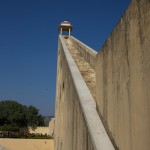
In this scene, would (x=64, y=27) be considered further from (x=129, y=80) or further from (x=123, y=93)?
Answer: (x=129, y=80)

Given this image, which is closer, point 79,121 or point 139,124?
point 139,124

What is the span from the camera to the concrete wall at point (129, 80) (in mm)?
2623

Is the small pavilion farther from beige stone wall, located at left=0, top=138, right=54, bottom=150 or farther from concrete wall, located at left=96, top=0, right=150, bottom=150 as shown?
concrete wall, located at left=96, top=0, right=150, bottom=150

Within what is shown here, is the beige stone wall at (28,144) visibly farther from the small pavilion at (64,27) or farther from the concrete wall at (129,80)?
the concrete wall at (129,80)

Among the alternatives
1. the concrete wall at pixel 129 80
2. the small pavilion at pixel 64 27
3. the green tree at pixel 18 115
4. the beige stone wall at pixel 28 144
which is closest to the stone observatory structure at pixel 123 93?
the concrete wall at pixel 129 80

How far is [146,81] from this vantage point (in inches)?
102

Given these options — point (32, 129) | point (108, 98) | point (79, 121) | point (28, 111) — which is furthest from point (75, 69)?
point (28, 111)

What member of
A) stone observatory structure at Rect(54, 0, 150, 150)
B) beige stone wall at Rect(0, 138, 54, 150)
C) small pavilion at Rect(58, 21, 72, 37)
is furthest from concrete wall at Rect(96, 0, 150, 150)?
beige stone wall at Rect(0, 138, 54, 150)

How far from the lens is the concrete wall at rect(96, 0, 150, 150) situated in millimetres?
2623

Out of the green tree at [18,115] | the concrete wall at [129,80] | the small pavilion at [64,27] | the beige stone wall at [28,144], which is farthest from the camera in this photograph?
the green tree at [18,115]

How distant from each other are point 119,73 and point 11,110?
109 ft

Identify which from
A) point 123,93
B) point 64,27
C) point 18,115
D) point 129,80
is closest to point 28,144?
point 64,27

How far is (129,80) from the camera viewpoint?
118 inches

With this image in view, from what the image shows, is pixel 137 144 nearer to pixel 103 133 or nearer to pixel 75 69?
pixel 103 133
